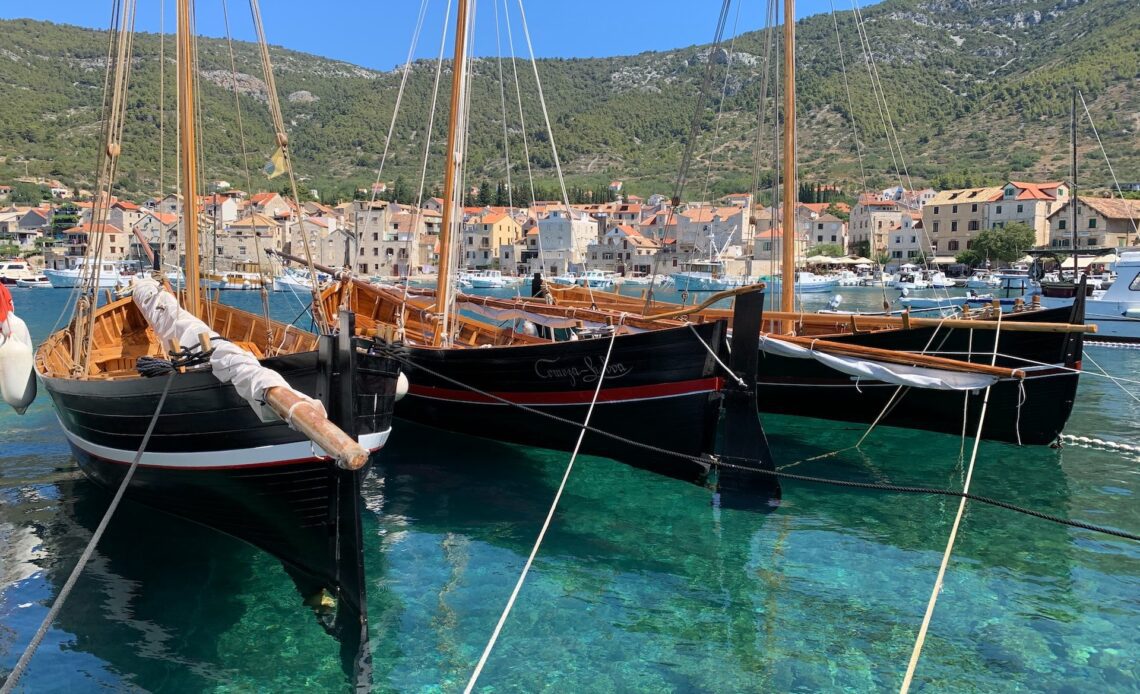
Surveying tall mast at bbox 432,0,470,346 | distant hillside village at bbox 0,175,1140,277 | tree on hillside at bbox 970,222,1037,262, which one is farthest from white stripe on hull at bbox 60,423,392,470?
tree on hillside at bbox 970,222,1037,262

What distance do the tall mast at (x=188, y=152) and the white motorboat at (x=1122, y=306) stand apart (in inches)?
1055

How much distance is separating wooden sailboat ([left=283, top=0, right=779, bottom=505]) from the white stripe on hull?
1.77m

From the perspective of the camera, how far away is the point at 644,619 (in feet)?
23.5

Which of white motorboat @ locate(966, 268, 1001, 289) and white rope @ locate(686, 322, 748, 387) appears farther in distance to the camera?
white motorboat @ locate(966, 268, 1001, 289)

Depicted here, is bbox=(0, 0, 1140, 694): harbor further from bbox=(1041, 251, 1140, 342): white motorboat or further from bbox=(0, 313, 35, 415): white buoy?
bbox=(1041, 251, 1140, 342): white motorboat

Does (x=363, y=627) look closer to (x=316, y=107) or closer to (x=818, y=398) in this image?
(x=818, y=398)

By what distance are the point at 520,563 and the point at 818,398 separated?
7.26 meters

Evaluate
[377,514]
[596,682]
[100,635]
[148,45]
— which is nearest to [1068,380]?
[596,682]

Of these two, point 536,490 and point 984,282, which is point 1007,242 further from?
point 536,490

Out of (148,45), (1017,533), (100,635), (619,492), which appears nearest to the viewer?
(100,635)

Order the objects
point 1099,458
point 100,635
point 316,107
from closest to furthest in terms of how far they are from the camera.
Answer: point 100,635
point 1099,458
point 316,107

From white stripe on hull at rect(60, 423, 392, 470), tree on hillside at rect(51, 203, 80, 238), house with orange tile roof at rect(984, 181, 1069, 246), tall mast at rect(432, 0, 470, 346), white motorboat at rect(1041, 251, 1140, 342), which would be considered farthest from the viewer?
tree on hillside at rect(51, 203, 80, 238)

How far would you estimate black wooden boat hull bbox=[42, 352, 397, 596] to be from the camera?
6.79m

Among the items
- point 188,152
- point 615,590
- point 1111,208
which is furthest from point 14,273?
point 1111,208
